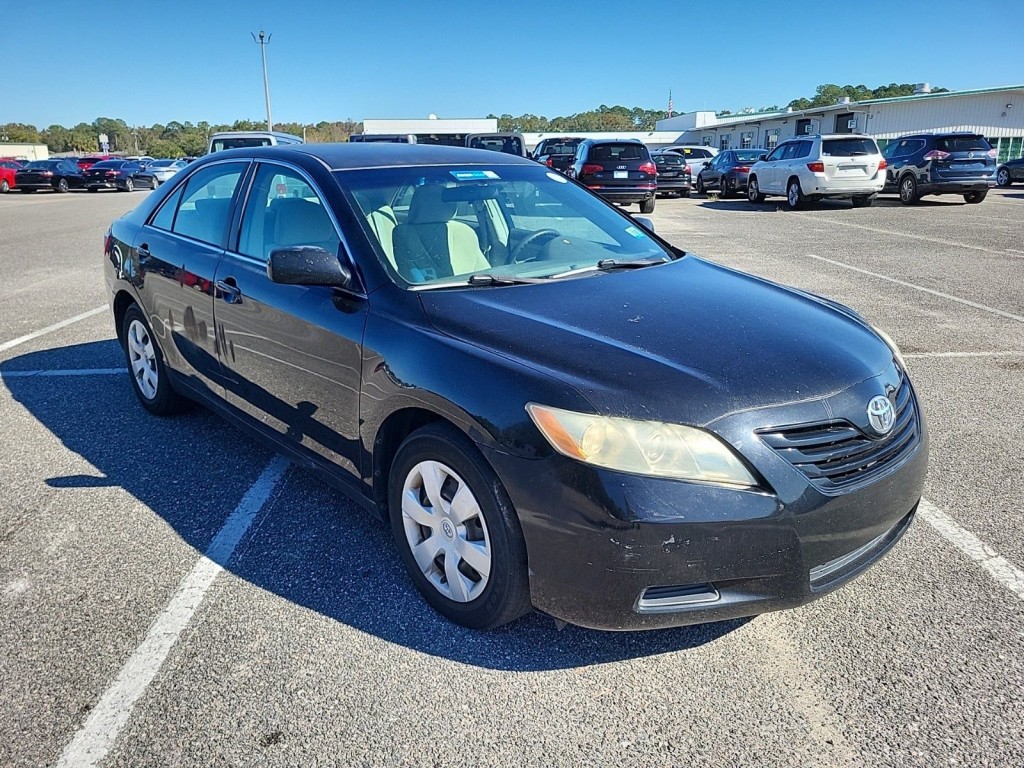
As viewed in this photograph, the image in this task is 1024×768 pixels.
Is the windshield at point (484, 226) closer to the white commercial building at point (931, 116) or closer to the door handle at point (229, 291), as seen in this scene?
the door handle at point (229, 291)

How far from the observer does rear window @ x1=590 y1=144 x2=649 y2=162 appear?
19062 mm

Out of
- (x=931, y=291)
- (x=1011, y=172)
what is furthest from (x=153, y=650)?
(x=1011, y=172)

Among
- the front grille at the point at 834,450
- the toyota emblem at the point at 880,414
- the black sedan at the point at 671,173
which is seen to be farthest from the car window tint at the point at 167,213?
the black sedan at the point at 671,173

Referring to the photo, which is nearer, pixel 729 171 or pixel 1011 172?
pixel 729 171

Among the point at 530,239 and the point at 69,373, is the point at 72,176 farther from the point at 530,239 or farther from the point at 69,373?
the point at 530,239

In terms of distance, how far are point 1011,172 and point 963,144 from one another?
444 inches

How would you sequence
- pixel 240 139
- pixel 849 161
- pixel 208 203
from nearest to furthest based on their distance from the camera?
pixel 208 203
pixel 240 139
pixel 849 161

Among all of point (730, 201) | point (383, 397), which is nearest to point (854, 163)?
point (730, 201)

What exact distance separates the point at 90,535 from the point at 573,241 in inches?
100

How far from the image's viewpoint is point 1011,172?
2816 cm

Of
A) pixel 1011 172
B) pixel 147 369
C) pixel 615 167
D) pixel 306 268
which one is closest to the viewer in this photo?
pixel 306 268

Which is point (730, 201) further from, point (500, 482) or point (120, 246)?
point (500, 482)

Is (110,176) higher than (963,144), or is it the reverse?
(963,144)

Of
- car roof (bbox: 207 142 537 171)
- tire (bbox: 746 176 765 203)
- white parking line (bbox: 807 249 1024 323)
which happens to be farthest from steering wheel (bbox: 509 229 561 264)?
tire (bbox: 746 176 765 203)
